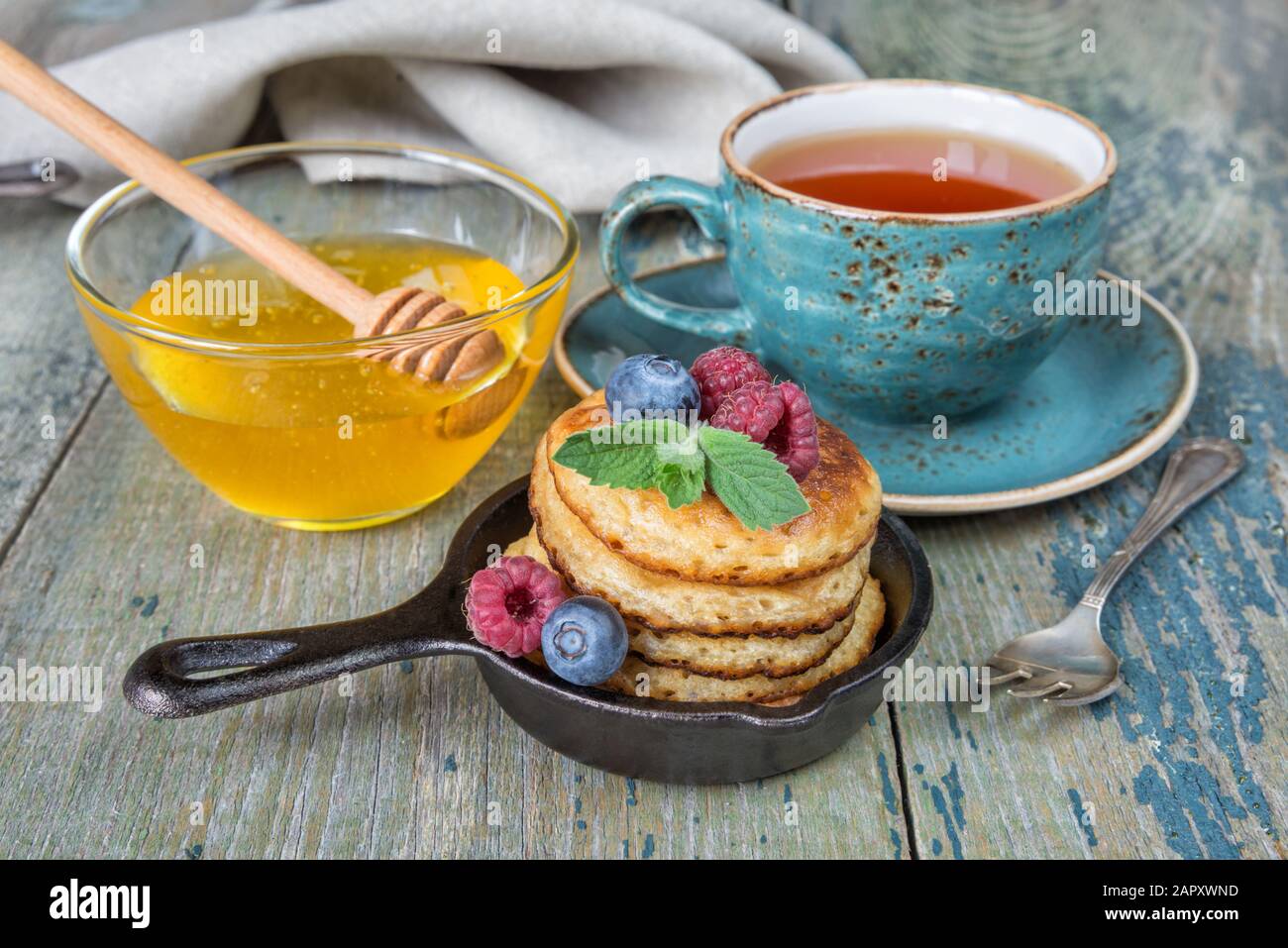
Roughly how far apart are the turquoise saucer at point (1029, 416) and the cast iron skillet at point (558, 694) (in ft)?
1.27

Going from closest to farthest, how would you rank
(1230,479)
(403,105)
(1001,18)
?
1. (1230,479)
2. (403,105)
3. (1001,18)

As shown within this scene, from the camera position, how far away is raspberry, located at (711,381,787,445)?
1231 mm

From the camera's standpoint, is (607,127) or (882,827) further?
(607,127)

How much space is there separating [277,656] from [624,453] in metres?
0.41

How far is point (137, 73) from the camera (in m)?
2.43

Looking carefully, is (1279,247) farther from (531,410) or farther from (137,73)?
(137,73)

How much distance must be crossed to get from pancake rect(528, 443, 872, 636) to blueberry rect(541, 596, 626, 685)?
0.17ft

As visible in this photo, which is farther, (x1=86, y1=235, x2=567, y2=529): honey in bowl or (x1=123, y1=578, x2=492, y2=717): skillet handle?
(x1=86, y1=235, x2=567, y2=529): honey in bowl

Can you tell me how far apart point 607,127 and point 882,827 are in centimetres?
170

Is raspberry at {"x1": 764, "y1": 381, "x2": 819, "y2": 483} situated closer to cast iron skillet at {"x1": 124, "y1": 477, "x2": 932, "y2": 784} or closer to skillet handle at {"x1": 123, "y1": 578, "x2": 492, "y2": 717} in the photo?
cast iron skillet at {"x1": 124, "y1": 477, "x2": 932, "y2": 784}

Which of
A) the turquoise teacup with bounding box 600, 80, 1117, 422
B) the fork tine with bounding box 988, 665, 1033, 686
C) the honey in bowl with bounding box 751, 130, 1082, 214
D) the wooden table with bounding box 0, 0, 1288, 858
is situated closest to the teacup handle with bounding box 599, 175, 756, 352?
the turquoise teacup with bounding box 600, 80, 1117, 422

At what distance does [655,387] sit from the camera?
1253mm

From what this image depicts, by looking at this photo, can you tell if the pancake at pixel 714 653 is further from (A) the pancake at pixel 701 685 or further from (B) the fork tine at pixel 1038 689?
(B) the fork tine at pixel 1038 689


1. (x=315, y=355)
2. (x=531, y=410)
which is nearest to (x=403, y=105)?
(x=531, y=410)
